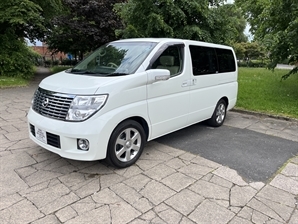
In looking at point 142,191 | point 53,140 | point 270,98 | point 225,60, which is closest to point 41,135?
point 53,140

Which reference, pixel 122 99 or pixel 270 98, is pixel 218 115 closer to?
pixel 122 99

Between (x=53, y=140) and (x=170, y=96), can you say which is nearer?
(x=53, y=140)

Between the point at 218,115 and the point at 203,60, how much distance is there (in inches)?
52.7

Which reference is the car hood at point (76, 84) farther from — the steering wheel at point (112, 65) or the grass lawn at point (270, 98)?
the grass lawn at point (270, 98)

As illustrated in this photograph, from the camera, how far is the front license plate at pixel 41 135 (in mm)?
3063

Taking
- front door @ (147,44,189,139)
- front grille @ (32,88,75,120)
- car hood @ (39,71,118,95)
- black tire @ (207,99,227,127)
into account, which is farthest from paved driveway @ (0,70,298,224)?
black tire @ (207,99,227,127)

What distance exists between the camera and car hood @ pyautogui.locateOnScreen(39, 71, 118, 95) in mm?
2881

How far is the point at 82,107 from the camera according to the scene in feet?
9.31

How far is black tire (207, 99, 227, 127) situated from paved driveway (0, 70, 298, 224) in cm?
146

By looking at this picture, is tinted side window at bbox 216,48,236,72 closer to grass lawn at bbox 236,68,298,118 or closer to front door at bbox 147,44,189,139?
front door at bbox 147,44,189,139

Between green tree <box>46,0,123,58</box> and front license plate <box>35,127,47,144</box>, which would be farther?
green tree <box>46,0,123,58</box>

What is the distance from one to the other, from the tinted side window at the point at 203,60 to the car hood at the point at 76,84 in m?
1.73

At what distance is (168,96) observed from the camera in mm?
3709

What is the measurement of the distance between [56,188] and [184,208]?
144 cm
